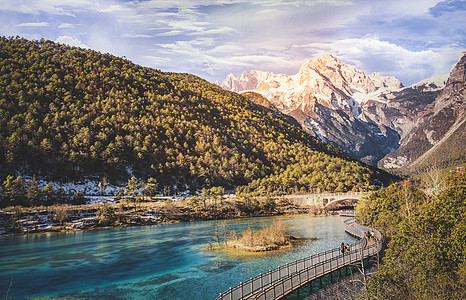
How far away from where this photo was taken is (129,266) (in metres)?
46.1

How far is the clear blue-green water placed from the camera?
34406mm

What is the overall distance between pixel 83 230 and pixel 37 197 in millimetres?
23697

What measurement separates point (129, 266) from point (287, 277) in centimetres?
2806

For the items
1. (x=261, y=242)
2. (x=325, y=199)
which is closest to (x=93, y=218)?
(x=261, y=242)

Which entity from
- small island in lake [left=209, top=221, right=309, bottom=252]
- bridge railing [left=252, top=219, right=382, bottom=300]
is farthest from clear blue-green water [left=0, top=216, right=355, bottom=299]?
bridge railing [left=252, top=219, right=382, bottom=300]

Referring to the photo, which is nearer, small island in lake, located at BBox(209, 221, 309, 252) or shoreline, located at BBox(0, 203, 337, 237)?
small island in lake, located at BBox(209, 221, 309, 252)

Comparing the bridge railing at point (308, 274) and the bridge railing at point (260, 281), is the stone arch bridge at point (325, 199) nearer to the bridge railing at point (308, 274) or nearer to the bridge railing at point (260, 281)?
the bridge railing at point (308, 274)

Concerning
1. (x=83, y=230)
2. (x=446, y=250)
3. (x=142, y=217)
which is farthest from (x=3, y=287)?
(x=142, y=217)

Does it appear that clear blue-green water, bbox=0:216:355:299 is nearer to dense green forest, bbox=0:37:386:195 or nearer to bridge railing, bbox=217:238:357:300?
bridge railing, bbox=217:238:357:300

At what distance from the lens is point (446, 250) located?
21.1 metres

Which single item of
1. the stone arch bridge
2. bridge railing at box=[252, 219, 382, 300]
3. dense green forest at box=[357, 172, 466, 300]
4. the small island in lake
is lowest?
the stone arch bridge

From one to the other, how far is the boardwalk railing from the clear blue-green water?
21.1ft

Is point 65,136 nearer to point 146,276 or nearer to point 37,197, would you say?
point 37,197

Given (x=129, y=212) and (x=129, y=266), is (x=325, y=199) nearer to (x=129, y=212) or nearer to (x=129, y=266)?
(x=129, y=212)
